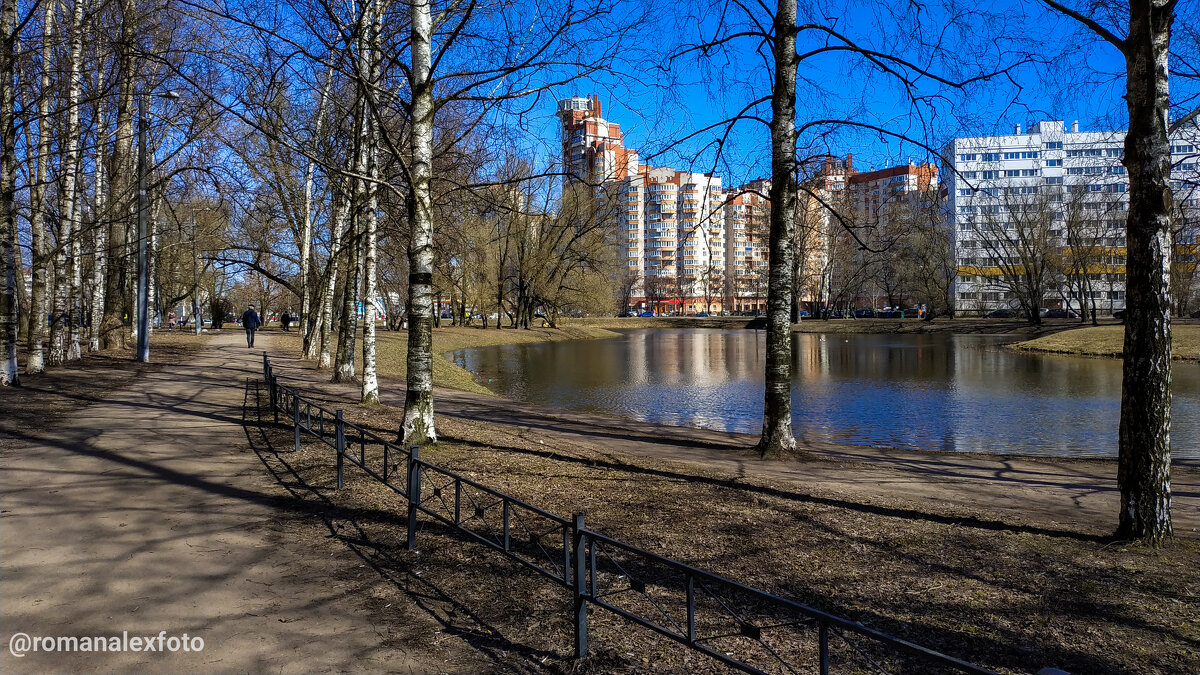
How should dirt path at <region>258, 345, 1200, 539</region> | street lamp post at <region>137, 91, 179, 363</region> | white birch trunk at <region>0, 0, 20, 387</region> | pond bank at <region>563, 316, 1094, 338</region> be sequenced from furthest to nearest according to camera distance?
pond bank at <region>563, 316, 1094, 338</region> < street lamp post at <region>137, 91, 179, 363</region> < white birch trunk at <region>0, 0, 20, 387</region> < dirt path at <region>258, 345, 1200, 539</region>

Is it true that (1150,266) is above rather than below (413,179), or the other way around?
below

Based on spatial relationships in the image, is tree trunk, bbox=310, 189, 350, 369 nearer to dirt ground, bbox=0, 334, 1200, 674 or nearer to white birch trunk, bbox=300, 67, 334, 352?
white birch trunk, bbox=300, 67, 334, 352

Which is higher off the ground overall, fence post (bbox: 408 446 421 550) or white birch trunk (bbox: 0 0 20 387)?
white birch trunk (bbox: 0 0 20 387)

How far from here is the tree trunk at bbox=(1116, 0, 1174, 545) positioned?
5.96 m

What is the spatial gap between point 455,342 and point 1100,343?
37595mm

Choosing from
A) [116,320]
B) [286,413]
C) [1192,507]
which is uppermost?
[116,320]

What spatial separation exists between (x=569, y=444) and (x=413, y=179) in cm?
468

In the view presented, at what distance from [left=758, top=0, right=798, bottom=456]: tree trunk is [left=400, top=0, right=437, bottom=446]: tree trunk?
4.69 meters

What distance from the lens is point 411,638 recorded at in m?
4.20

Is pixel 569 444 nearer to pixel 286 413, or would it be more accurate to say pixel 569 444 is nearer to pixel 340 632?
pixel 286 413

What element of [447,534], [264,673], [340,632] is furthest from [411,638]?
[447,534]

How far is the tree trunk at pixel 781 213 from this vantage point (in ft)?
32.6

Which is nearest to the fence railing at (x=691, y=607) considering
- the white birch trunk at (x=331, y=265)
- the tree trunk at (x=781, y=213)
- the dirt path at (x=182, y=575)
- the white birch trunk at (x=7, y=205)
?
the dirt path at (x=182, y=575)

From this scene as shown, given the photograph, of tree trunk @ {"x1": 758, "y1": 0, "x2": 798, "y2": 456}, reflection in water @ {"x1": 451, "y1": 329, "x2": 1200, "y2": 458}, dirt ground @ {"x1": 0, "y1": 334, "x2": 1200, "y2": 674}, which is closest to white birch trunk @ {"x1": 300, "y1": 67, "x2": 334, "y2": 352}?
reflection in water @ {"x1": 451, "y1": 329, "x2": 1200, "y2": 458}
